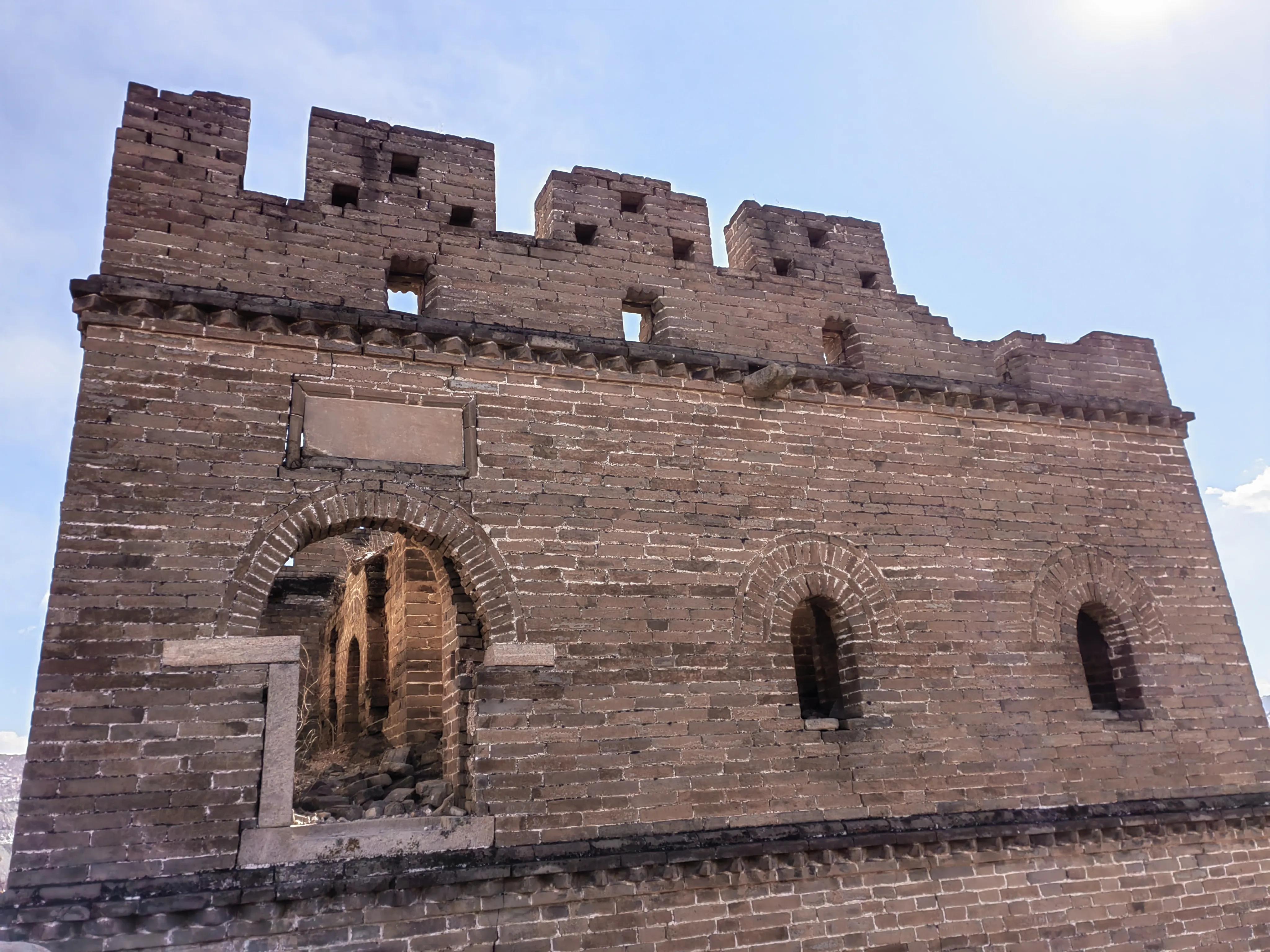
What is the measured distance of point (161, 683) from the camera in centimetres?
563

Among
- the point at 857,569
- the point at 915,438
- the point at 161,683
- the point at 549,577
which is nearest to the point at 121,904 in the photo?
the point at 161,683

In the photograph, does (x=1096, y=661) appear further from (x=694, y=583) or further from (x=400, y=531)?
(x=400, y=531)

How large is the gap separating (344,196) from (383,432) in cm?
240

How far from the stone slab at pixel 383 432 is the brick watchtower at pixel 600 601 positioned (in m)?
0.03

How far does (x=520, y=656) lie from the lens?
6.49m

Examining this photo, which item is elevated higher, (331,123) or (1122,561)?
(331,123)

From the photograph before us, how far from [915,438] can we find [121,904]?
708 centimetres

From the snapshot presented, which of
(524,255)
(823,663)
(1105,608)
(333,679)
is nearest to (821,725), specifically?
(823,663)

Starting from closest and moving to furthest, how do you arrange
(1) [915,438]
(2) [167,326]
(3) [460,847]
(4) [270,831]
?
(4) [270,831], (3) [460,847], (2) [167,326], (1) [915,438]

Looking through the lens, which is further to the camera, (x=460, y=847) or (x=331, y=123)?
(x=331, y=123)

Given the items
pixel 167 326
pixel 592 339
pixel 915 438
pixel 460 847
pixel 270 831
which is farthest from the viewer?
pixel 915 438

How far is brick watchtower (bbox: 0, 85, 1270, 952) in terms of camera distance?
5.65m

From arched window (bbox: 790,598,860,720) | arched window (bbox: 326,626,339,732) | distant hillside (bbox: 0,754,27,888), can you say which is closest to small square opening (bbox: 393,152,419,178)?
arched window (bbox: 790,598,860,720)

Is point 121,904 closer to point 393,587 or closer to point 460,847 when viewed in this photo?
point 460,847
